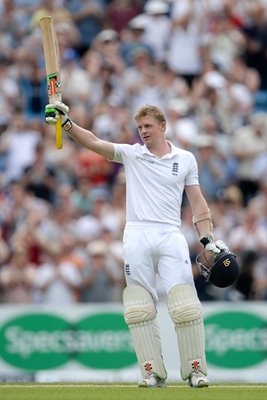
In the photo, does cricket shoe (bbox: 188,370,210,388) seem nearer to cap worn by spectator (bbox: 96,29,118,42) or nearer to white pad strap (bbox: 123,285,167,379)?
white pad strap (bbox: 123,285,167,379)

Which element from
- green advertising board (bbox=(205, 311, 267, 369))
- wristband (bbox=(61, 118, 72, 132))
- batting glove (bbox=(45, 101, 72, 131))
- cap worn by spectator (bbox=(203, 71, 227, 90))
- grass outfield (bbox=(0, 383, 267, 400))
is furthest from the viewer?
cap worn by spectator (bbox=(203, 71, 227, 90))

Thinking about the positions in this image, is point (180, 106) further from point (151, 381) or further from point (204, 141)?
point (151, 381)

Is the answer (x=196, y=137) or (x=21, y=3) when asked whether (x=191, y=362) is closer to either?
(x=196, y=137)

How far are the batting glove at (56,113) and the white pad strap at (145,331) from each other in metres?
1.47

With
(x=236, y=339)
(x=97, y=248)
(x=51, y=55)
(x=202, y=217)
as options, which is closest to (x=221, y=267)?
(x=202, y=217)

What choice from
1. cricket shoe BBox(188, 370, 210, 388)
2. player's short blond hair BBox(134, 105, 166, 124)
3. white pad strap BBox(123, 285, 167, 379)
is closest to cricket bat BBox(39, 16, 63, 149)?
player's short blond hair BBox(134, 105, 166, 124)

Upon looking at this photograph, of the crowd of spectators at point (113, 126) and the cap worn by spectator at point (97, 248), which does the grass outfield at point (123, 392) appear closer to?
the cap worn by spectator at point (97, 248)

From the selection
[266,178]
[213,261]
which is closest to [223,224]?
[266,178]

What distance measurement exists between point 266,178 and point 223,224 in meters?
1.30

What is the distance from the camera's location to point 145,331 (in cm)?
1055

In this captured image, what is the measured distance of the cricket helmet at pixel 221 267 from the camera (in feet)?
35.3

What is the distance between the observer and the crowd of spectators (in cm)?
1653

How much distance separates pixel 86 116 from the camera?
18.8 metres

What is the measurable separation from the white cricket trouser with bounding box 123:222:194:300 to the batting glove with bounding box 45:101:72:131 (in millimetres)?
999
